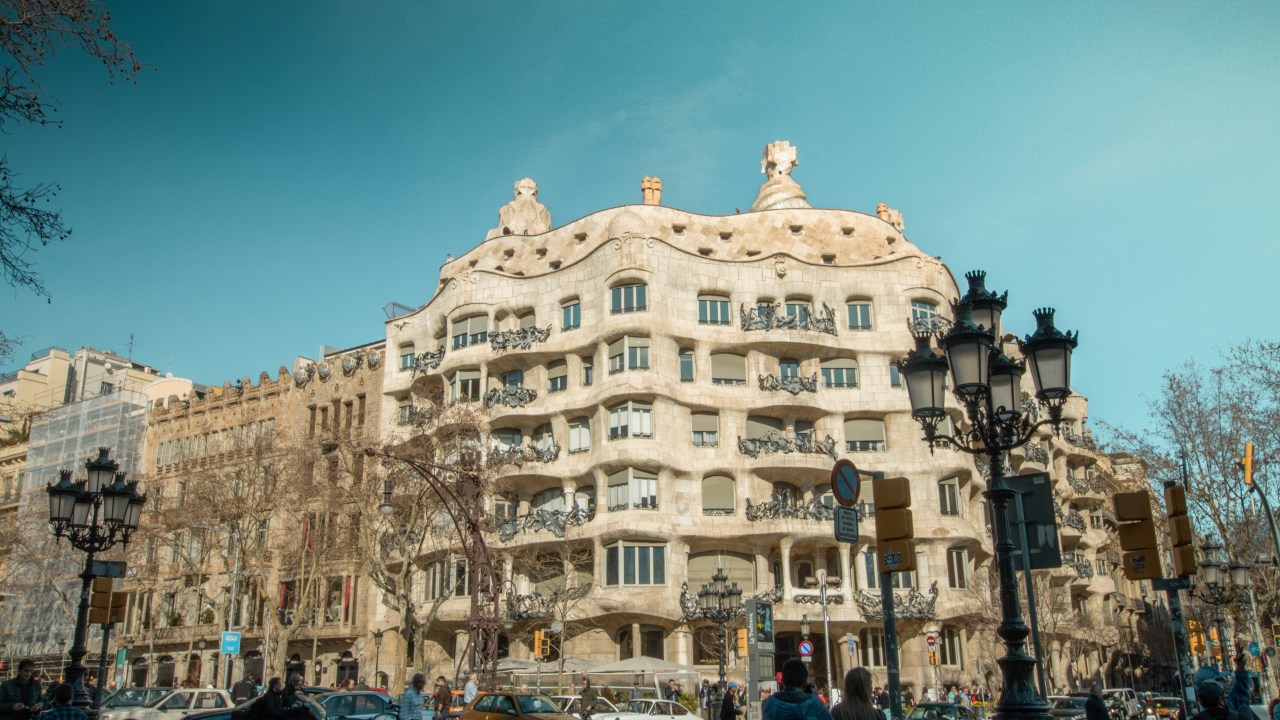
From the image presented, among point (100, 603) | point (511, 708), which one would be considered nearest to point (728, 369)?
point (511, 708)

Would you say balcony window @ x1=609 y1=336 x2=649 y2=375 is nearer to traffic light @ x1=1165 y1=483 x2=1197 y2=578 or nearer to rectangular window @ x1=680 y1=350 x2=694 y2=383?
rectangular window @ x1=680 y1=350 x2=694 y2=383

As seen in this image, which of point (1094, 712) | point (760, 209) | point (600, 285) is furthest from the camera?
point (760, 209)

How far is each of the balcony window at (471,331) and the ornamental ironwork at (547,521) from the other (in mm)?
9259

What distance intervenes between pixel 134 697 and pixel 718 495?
26.0 meters

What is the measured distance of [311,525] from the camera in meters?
50.0

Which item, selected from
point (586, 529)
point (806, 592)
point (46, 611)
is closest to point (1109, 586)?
point (806, 592)

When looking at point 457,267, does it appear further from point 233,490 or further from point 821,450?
point 821,450

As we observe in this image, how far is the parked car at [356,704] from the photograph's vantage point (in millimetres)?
20078

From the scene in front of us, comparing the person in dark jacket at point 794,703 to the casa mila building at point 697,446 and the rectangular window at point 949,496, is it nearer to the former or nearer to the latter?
the casa mila building at point 697,446

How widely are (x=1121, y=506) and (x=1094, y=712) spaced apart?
5.00 meters

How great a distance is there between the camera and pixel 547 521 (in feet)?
147

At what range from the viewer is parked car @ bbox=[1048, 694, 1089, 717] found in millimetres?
29075

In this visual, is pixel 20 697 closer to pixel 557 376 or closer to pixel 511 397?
pixel 511 397

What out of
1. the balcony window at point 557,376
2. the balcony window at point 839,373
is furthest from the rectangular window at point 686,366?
the balcony window at point 839,373
